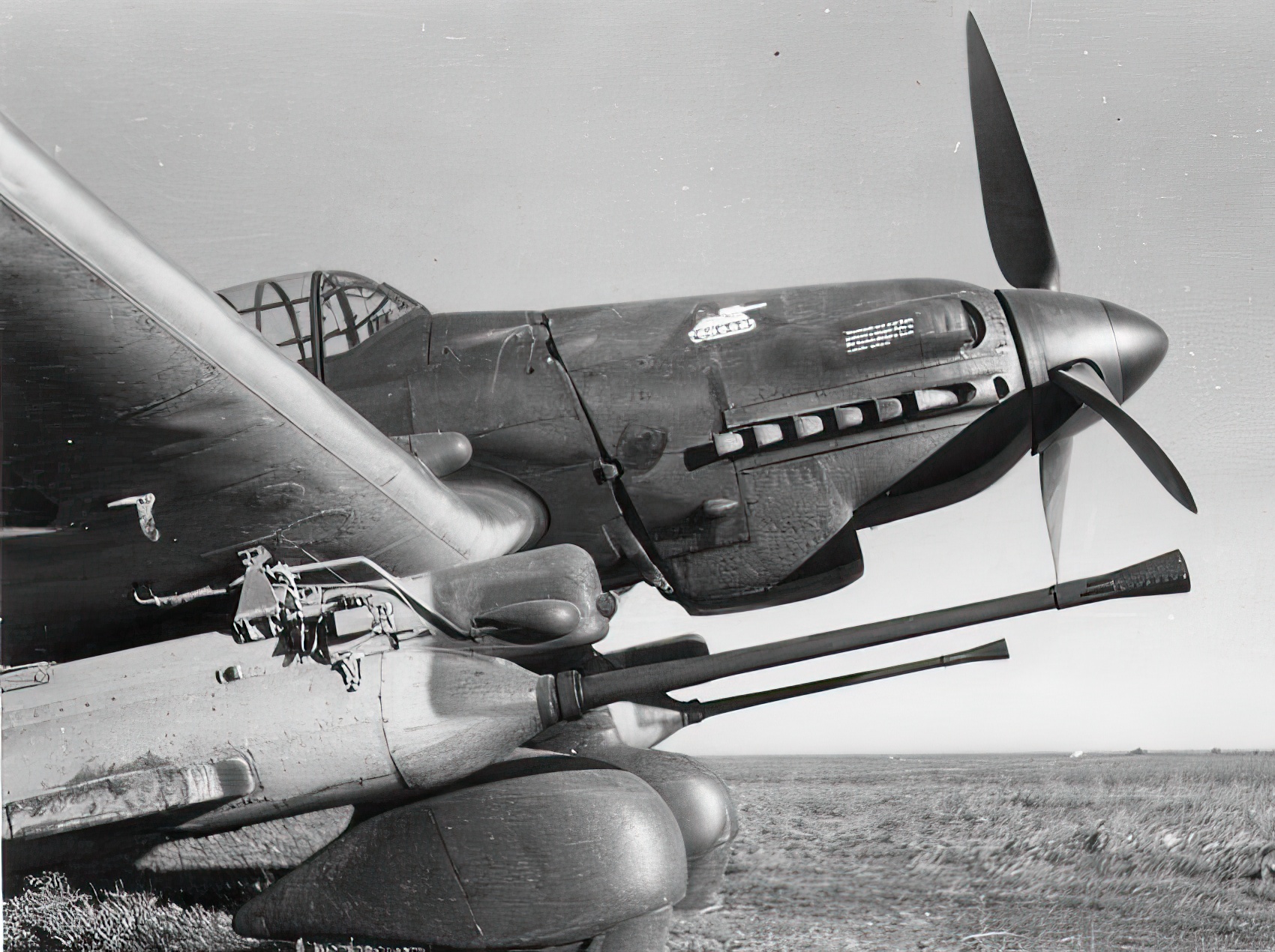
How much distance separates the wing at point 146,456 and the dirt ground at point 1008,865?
246cm

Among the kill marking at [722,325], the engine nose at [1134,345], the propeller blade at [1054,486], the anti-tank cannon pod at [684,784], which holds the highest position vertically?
the kill marking at [722,325]

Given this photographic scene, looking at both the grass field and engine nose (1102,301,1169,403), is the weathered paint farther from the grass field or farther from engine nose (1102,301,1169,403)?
engine nose (1102,301,1169,403)

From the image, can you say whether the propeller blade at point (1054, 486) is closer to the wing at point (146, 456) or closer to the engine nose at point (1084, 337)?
the engine nose at point (1084, 337)

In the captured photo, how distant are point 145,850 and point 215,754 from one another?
0.69 m

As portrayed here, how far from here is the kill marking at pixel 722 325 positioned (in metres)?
4.04

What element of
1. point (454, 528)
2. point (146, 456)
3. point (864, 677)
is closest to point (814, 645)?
point (864, 677)

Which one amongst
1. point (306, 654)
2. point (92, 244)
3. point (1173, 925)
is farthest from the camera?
point (1173, 925)

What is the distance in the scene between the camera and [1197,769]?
34.7 feet

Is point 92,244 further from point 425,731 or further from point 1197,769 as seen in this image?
point 1197,769

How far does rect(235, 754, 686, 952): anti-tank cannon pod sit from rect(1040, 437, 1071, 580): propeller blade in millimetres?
2294

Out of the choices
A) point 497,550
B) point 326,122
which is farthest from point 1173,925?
point 326,122

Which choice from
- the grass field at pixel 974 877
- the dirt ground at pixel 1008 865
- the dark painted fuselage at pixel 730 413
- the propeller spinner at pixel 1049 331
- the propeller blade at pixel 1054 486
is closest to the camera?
the grass field at pixel 974 877

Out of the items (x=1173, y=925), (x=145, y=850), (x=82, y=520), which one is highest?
(x=82, y=520)

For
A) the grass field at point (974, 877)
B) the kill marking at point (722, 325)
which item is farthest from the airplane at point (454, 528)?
the grass field at point (974, 877)
